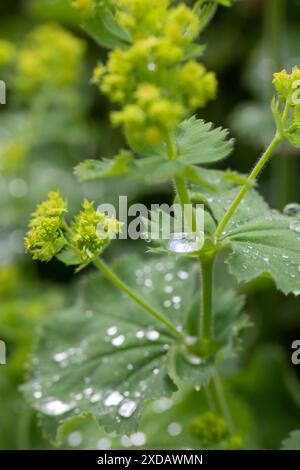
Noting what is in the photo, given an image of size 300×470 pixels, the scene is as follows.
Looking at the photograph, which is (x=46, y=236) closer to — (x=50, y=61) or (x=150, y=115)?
(x=150, y=115)

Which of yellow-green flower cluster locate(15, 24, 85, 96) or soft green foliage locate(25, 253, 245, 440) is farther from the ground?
yellow-green flower cluster locate(15, 24, 85, 96)

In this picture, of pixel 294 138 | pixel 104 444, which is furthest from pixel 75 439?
pixel 294 138

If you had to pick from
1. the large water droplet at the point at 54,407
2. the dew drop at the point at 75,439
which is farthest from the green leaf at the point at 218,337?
the dew drop at the point at 75,439

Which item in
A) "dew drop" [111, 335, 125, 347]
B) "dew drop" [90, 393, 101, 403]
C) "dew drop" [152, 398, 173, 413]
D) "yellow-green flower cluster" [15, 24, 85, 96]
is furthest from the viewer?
"yellow-green flower cluster" [15, 24, 85, 96]

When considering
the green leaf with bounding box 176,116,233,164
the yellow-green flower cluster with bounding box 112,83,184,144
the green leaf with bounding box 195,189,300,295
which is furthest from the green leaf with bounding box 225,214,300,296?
the yellow-green flower cluster with bounding box 112,83,184,144

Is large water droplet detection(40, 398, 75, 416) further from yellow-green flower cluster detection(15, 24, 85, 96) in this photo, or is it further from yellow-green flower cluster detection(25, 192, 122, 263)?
yellow-green flower cluster detection(15, 24, 85, 96)

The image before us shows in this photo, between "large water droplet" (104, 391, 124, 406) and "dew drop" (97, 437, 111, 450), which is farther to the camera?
"dew drop" (97, 437, 111, 450)

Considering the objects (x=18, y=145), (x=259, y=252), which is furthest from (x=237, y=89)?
(x=259, y=252)

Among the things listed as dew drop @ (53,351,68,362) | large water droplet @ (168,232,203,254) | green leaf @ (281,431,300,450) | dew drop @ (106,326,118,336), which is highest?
large water droplet @ (168,232,203,254)
